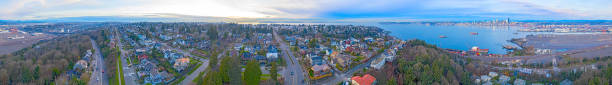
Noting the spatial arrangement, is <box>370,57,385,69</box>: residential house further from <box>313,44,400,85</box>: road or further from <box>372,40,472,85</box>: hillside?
<box>313,44,400,85</box>: road

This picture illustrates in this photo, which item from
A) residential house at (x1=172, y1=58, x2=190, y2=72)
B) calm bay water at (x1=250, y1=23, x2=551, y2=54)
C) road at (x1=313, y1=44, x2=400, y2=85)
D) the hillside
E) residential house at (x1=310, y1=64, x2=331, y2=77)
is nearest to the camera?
the hillside

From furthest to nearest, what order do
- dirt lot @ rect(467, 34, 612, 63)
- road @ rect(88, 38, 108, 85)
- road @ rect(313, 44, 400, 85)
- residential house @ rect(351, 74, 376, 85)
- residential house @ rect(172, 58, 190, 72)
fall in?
dirt lot @ rect(467, 34, 612, 63) < residential house @ rect(172, 58, 190, 72) < road @ rect(313, 44, 400, 85) < road @ rect(88, 38, 108, 85) < residential house @ rect(351, 74, 376, 85)

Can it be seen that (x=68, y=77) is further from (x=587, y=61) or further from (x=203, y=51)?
(x=587, y=61)

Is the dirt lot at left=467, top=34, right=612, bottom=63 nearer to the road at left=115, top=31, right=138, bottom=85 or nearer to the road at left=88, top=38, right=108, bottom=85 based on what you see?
the road at left=115, top=31, right=138, bottom=85

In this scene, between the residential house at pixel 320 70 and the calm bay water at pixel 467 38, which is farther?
the calm bay water at pixel 467 38

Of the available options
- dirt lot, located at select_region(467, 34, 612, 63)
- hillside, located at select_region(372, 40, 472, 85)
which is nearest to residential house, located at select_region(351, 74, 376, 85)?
hillside, located at select_region(372, 40, 472, 85)

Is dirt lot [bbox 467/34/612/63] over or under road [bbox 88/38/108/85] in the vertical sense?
over

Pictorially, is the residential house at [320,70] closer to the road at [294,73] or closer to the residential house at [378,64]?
the road at [294,73]

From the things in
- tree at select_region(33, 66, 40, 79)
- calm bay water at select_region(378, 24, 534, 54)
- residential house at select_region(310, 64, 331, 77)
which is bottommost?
residential house at select_region(310, 64, 331, 77)

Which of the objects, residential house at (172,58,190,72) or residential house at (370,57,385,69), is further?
residential house at (370,57,385,69)

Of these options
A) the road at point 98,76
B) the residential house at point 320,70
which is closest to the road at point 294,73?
the residential house at point 320,70

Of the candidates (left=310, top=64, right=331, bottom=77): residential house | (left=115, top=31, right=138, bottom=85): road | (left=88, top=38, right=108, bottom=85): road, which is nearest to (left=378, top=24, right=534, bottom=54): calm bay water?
(left=310, top=64, right=331, bottom=77): residential house
